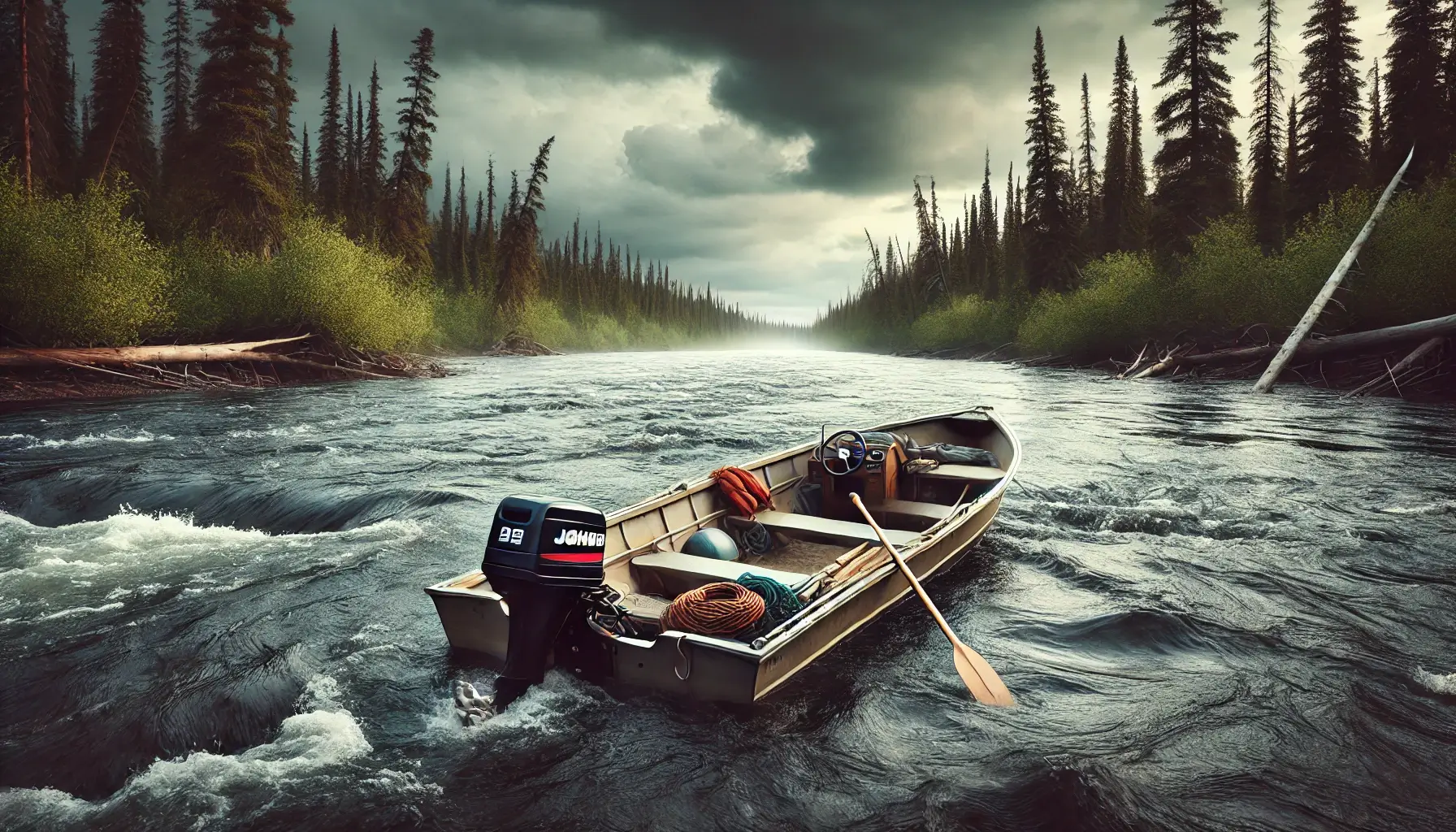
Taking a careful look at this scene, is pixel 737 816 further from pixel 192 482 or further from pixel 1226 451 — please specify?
pixel 1226 451

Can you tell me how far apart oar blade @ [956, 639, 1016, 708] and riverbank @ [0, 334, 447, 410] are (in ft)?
78.3

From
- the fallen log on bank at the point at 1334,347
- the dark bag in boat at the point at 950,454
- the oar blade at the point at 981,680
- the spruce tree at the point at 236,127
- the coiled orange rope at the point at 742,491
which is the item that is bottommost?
the oar blade at the point at 981,680

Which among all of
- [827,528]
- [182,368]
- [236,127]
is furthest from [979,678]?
[236,127]

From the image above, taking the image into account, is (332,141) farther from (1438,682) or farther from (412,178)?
(1438,682)

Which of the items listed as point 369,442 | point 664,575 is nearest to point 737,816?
point 664,575

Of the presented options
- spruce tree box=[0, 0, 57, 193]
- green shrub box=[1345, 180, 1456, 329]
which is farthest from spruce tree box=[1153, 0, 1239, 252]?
spruce tree box=[0, 0, 57, 193]

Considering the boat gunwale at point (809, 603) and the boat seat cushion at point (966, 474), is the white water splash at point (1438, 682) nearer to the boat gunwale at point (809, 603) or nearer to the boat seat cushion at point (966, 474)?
the boat gunwale at point (809, 603)

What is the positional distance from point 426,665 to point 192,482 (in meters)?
8.54

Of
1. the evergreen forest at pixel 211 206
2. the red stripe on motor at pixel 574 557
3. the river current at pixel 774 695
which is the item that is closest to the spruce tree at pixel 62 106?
the evergreen forest at pixel 211 206

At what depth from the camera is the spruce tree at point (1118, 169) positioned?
169 feet

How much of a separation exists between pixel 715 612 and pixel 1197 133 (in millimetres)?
43727

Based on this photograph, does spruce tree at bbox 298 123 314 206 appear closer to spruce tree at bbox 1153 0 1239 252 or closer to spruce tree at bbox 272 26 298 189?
spruce tree at bbox 272 26 298 189

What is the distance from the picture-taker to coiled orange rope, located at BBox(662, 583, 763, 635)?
4.89m

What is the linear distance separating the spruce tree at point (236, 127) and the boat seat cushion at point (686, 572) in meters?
32.4
